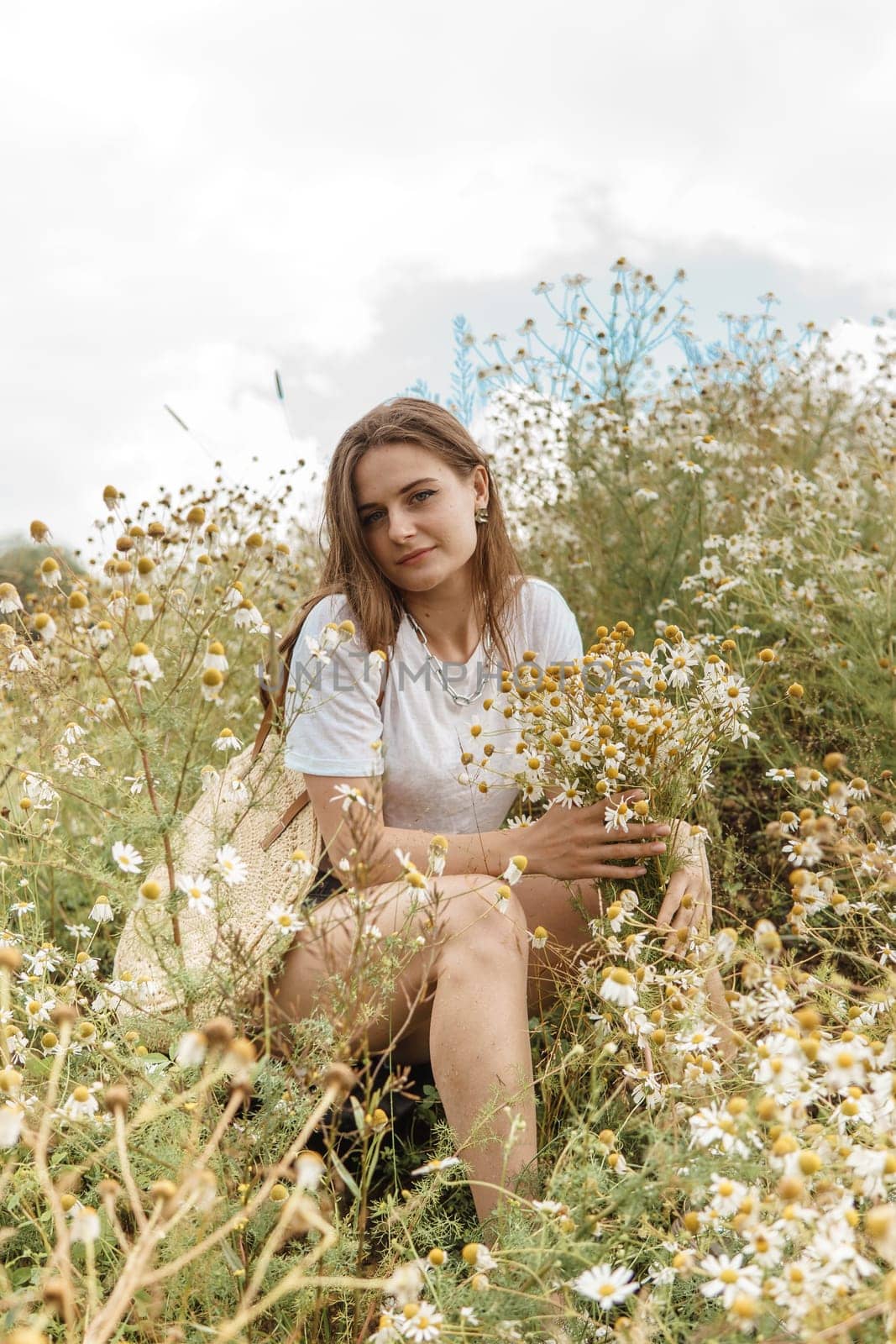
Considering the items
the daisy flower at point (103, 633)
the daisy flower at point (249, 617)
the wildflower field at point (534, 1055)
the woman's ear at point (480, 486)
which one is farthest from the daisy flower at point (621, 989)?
the woman's ear at point (480, 486)

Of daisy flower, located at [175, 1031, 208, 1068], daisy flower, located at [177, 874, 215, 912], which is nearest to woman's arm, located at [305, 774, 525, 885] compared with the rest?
daisy flower, located at [177, 874, 215, 912]

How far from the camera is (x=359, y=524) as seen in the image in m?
2.59

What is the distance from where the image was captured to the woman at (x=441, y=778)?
1.81 m

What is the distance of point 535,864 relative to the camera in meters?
2.03

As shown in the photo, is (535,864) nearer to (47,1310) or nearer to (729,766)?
(47,1310)

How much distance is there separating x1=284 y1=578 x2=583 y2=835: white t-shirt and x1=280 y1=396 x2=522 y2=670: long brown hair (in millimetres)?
45

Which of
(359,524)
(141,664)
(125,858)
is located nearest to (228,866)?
(125,858)

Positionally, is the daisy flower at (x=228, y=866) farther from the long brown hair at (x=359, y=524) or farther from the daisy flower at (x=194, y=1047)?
the long brown hair at (x=359, y=524)

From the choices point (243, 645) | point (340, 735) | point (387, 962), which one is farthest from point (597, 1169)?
point (243, 645)

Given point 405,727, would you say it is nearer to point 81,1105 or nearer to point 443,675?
point 443,675

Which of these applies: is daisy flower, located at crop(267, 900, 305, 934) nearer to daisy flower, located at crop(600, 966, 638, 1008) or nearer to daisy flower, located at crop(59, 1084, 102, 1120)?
daisy flower, located at crop(59, 1084, 102, 1120)

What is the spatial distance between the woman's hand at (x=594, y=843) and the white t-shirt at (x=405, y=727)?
0.90 ft

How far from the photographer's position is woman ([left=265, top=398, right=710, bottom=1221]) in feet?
5.93

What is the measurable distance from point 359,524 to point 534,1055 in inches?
49.7
